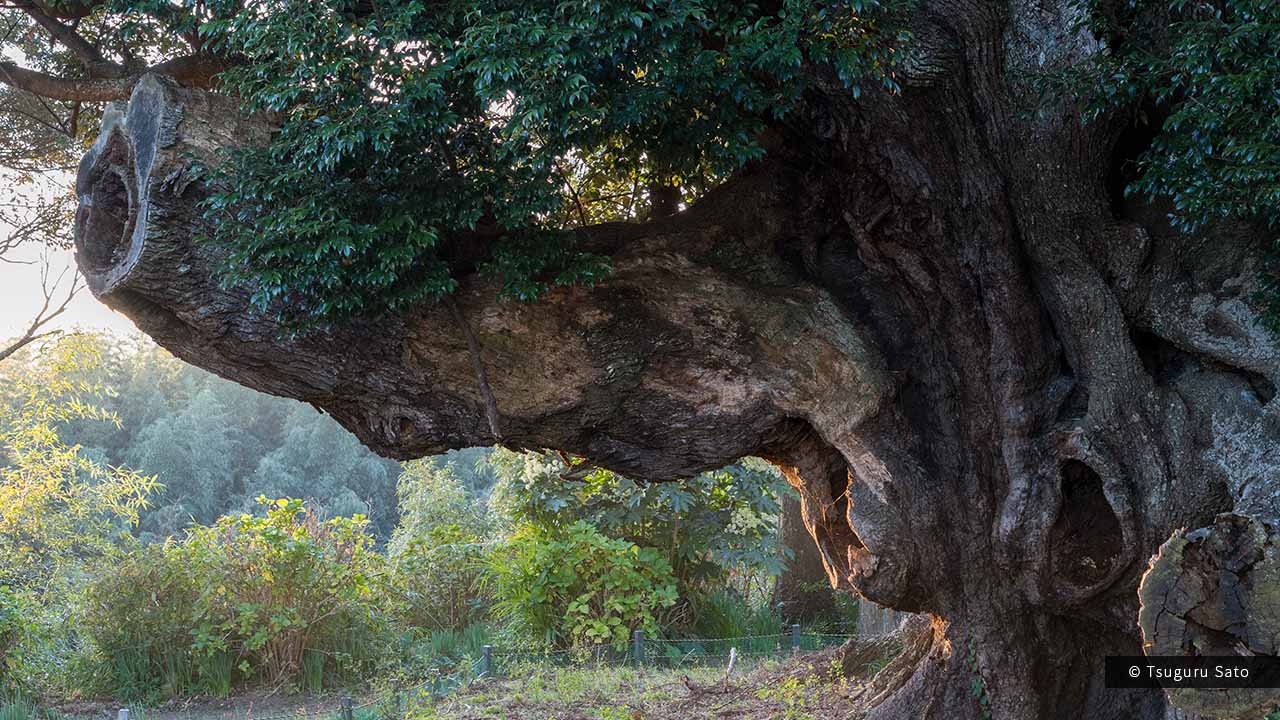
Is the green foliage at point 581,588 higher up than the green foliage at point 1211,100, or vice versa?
the green foliage at point 1211,100

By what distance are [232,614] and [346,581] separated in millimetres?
1004

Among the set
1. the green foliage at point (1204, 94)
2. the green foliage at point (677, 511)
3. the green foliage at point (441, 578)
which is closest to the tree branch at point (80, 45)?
the green foliage at point (1204, 94)

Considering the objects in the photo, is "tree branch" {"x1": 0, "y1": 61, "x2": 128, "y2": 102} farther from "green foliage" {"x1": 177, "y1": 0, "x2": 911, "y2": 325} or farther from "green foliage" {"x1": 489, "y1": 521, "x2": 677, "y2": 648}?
"green foliage" {"x1": 489, "y1": 521, "x2": 677, "y2": 648}

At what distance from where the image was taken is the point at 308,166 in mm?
4184

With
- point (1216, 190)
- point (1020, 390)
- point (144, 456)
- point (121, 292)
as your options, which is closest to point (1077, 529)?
point (1020, 390)

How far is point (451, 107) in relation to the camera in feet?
13.9

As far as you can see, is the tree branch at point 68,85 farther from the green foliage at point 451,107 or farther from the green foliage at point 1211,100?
the green foliage at point 1211,100

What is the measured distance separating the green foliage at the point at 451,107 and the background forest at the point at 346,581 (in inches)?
128

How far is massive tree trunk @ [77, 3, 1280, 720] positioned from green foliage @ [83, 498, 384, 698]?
436 centimetres

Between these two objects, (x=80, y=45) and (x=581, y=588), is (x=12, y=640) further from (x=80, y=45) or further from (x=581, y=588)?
(x=80, y=45)

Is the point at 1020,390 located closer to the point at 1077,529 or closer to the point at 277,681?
the point at 1077,529

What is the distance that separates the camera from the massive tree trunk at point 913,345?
15.3 feet

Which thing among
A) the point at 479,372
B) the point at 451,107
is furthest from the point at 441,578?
the point at 451,107

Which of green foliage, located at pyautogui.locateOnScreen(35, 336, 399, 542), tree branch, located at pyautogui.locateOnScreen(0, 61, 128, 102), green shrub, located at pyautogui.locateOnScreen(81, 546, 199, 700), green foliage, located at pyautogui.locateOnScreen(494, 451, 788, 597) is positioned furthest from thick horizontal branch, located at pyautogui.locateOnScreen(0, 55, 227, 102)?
green foliage, located at pyautogui.locateOnScreen(35, 336, 399, 542)
